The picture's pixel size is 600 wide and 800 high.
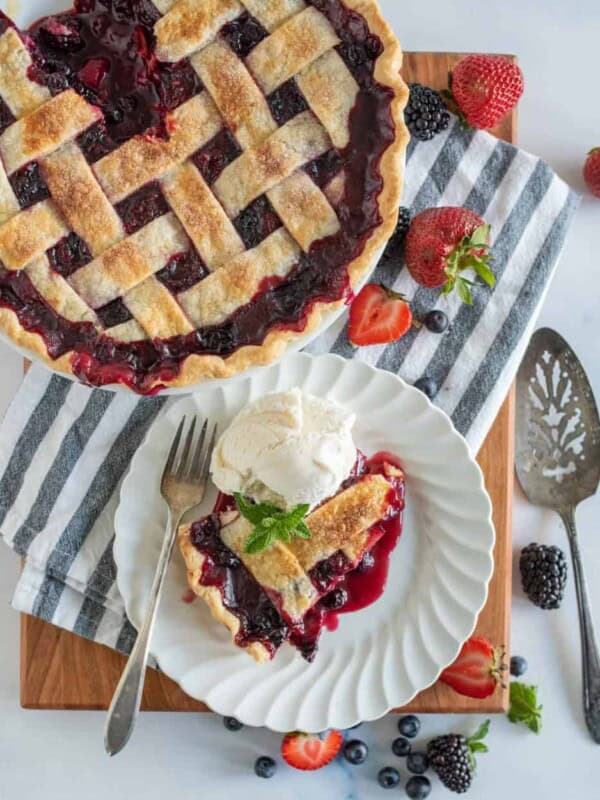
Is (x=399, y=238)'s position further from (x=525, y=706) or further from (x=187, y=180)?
(x=525, y=706)

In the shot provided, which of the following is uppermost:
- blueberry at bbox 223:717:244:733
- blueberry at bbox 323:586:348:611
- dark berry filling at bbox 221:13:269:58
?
dark berry filling at bbox 221:13:269:58

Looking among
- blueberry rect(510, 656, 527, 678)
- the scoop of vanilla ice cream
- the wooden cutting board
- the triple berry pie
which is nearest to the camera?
the triple berry pie

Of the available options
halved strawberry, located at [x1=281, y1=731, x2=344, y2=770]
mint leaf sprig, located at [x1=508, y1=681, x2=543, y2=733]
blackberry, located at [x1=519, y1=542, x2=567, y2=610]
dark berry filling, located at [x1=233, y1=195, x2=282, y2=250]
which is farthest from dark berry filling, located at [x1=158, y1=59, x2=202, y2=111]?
mint leaf sprig, located at [x1=508, y1=681, x2=543, y2=733]

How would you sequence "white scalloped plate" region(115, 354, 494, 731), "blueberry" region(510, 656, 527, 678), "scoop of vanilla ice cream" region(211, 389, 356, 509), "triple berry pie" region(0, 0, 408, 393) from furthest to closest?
"blueberry" region(510, 656, 527, 678), "white scalloped plate" region(115, 354, 494, 731), "scoop of vanilla ice cream" region(211, 389, 356, 509), "triple berry pie" region(0, 0, 408, 393)

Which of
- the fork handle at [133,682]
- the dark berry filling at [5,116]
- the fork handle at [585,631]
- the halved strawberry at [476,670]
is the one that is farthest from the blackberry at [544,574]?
the dark berry filling at [5,116]

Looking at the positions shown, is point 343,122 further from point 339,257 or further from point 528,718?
point 528,718

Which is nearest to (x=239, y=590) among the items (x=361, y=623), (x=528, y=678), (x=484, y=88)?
(x=361, y=623)

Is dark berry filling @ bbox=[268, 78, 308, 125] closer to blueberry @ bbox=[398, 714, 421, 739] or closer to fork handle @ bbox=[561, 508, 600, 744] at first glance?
fork handle @ bbox=[561, 508, 600, 744]
